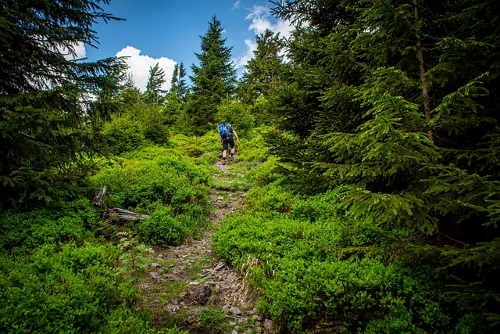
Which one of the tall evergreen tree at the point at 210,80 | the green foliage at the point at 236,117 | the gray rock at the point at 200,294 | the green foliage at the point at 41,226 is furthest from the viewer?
the tall evergreen tree at the point at 210,80

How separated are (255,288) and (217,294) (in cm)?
83

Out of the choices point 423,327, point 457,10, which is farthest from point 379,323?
point 457,10

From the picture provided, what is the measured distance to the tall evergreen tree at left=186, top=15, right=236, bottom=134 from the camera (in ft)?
79.4

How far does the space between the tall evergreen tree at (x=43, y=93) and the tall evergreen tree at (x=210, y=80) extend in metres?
16.9

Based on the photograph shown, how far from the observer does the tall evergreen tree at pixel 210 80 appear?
24.2m

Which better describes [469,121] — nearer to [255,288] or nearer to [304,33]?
[255,288]

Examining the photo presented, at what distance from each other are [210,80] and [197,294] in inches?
923

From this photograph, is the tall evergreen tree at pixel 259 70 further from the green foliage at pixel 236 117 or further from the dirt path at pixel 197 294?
the dirt path at pixel 197 294

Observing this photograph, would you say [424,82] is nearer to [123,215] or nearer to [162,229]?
[162,229]

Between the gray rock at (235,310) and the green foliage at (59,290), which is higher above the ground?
the green foliage at (59,290)

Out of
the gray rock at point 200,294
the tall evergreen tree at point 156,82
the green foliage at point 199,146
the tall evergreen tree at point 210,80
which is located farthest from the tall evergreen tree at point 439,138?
the tall evergreen tree at point 156,82

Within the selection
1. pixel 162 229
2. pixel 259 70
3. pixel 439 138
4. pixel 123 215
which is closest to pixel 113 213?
pixel 123 215

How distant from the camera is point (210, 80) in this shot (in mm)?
24859

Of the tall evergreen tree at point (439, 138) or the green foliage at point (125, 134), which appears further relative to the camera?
the green foliage at point (125, 134)
